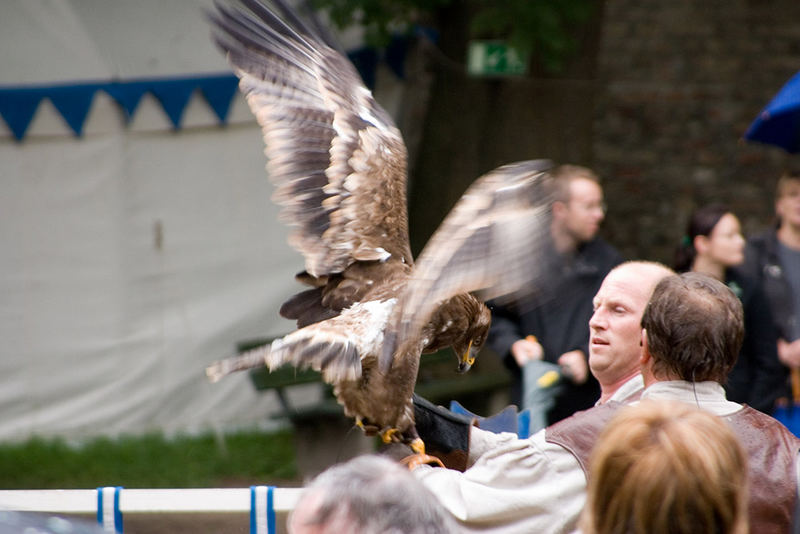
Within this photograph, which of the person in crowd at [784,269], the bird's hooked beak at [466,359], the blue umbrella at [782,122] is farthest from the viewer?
the blue umbrella at [782,122]

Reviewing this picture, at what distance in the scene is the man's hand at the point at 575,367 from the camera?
3.35m

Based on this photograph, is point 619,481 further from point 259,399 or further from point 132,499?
point 259,399

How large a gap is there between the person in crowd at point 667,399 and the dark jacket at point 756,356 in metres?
1.89

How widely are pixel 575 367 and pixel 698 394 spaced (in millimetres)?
1425

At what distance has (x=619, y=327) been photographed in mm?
2373

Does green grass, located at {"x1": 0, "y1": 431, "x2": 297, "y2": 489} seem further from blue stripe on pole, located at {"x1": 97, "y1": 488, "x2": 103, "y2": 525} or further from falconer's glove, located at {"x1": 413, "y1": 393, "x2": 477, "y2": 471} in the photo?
falconer's glove, located at {"x1": 413, "y1": 393, "x2": 477, "y2": 471}

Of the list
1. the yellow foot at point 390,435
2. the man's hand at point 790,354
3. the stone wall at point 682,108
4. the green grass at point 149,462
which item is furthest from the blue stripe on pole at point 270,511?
the stone wall at point 682,108

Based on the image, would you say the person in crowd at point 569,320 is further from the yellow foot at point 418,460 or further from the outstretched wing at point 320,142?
the yellow foot at point 418,460

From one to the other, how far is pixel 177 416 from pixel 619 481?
4687 mm

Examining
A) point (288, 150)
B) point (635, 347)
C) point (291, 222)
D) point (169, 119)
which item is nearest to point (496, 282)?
point (635, 347)

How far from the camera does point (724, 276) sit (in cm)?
382

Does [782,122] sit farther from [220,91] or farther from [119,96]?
[119,96]

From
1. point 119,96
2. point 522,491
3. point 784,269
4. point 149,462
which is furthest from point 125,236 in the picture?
point 522,491

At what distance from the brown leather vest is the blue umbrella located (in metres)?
2.69
